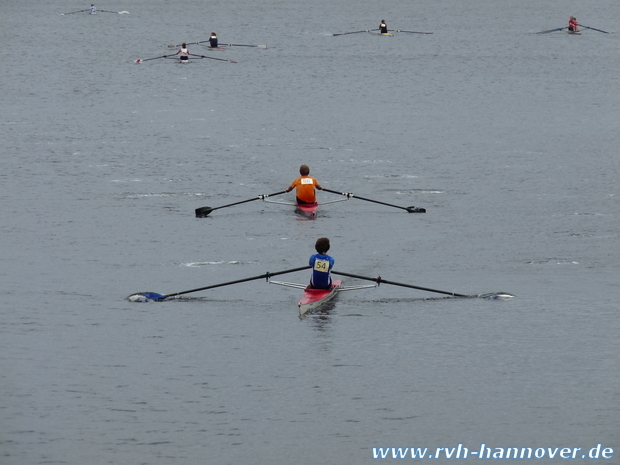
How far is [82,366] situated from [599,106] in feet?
206

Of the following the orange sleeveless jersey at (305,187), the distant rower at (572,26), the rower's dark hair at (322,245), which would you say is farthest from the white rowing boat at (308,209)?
the distant rower at (572,26)

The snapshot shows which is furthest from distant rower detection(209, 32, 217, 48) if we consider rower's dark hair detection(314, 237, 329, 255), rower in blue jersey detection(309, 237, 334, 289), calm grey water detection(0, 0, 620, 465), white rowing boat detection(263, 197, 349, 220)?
rower's dark hair detection(314, 237, 329, 255)

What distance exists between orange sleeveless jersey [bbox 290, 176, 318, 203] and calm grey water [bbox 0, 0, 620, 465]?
5.41ft

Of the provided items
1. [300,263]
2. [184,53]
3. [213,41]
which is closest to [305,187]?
[300,263]

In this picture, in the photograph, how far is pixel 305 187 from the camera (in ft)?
176

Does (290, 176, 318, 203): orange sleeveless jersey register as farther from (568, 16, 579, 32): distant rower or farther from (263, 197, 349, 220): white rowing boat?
(568, 16, 579, 32): distant rower

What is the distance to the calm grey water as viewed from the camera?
1260 inches

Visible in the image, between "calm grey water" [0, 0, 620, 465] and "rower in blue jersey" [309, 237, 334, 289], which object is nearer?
"calm grey water" [0, 0, 620, 465]

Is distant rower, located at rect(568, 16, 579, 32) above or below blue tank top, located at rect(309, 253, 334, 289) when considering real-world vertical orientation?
above

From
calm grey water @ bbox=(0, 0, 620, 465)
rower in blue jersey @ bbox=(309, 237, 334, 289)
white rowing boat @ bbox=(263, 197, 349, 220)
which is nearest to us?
calm grey water @ bbox=(0, 0, 620, 465)

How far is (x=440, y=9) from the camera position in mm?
166750

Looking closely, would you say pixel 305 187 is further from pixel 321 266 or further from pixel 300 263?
pixel 321 266

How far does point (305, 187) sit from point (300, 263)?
8.40 meters

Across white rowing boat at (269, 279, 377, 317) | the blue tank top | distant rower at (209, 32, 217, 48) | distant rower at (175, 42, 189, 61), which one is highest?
distant rower at (209, 32, 217, 48)
